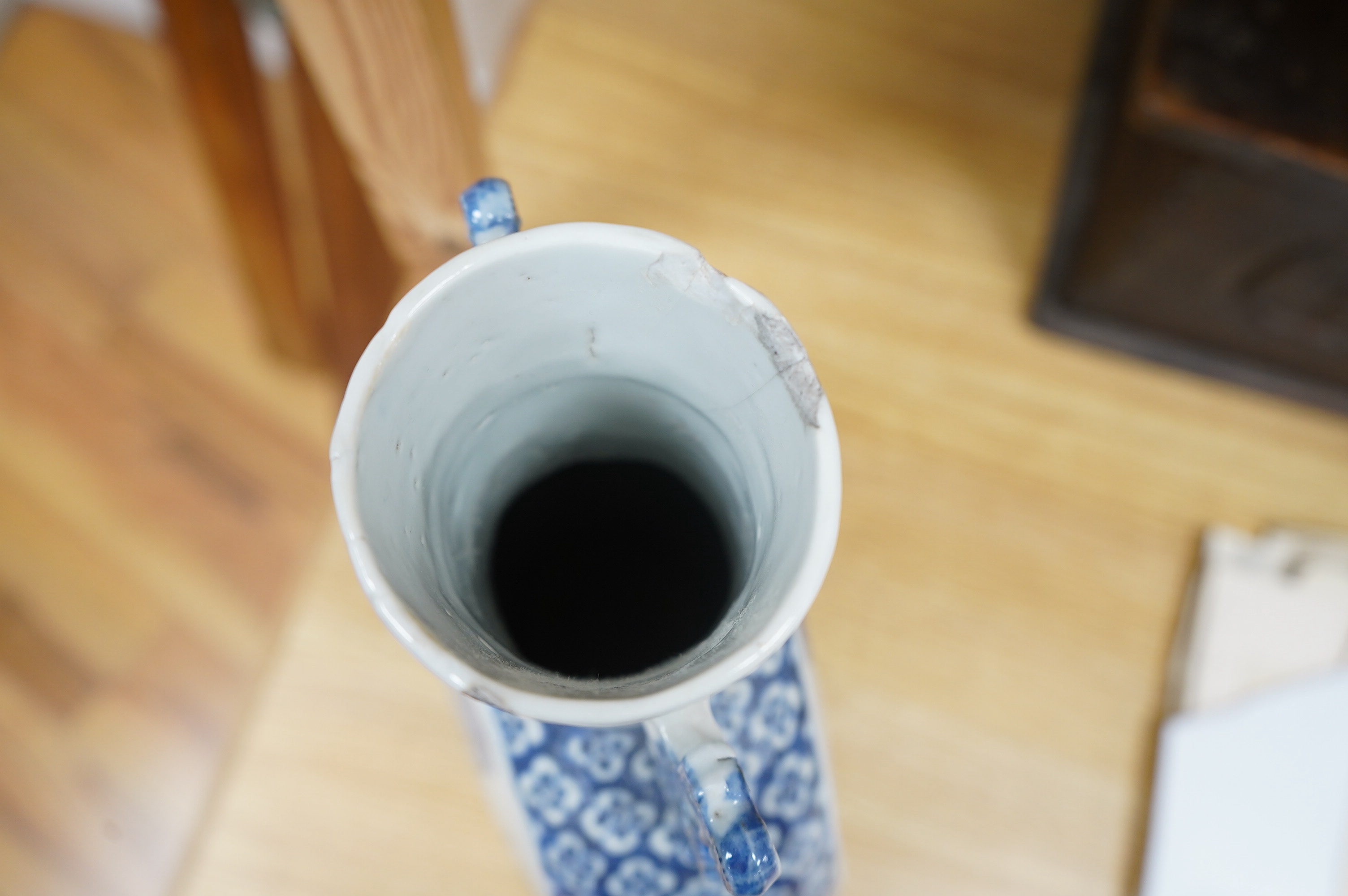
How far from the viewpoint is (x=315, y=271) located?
0.72 metres

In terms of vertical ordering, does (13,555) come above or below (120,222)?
below

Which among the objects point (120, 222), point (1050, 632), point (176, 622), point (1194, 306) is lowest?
point (176, 622)

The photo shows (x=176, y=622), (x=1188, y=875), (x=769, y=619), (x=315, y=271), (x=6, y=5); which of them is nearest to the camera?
(x=769, y=619)

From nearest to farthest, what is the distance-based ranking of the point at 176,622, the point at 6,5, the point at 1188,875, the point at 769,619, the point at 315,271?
the point at 769,619, the point at 1188,875, the point at 315,271, the point at 176,622, the point at 6,5

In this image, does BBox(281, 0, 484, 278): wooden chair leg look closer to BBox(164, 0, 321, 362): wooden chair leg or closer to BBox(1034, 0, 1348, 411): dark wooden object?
BBox(164, 0, 321, 362): wooden chair leg

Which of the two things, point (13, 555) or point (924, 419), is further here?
point (13, 555)

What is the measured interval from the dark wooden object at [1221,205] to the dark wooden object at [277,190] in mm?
299

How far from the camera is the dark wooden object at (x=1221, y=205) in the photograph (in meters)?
0.34

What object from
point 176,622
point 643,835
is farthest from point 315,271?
point 643,835

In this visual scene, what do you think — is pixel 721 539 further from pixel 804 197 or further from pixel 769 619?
pixel 804 197

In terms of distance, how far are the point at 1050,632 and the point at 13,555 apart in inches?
31.9

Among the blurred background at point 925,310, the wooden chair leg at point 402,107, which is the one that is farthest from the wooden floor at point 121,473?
the wooden chair leg at point 402,107

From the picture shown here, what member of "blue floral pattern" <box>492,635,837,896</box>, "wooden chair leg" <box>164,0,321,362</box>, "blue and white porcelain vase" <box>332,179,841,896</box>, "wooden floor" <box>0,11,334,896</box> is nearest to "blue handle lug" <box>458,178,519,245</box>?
"blue and white porcelain vase" <box>332,179,841,896</box>

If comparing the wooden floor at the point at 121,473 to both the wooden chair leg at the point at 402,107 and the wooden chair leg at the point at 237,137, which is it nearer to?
the wooden chair leg at the point at 237,137
